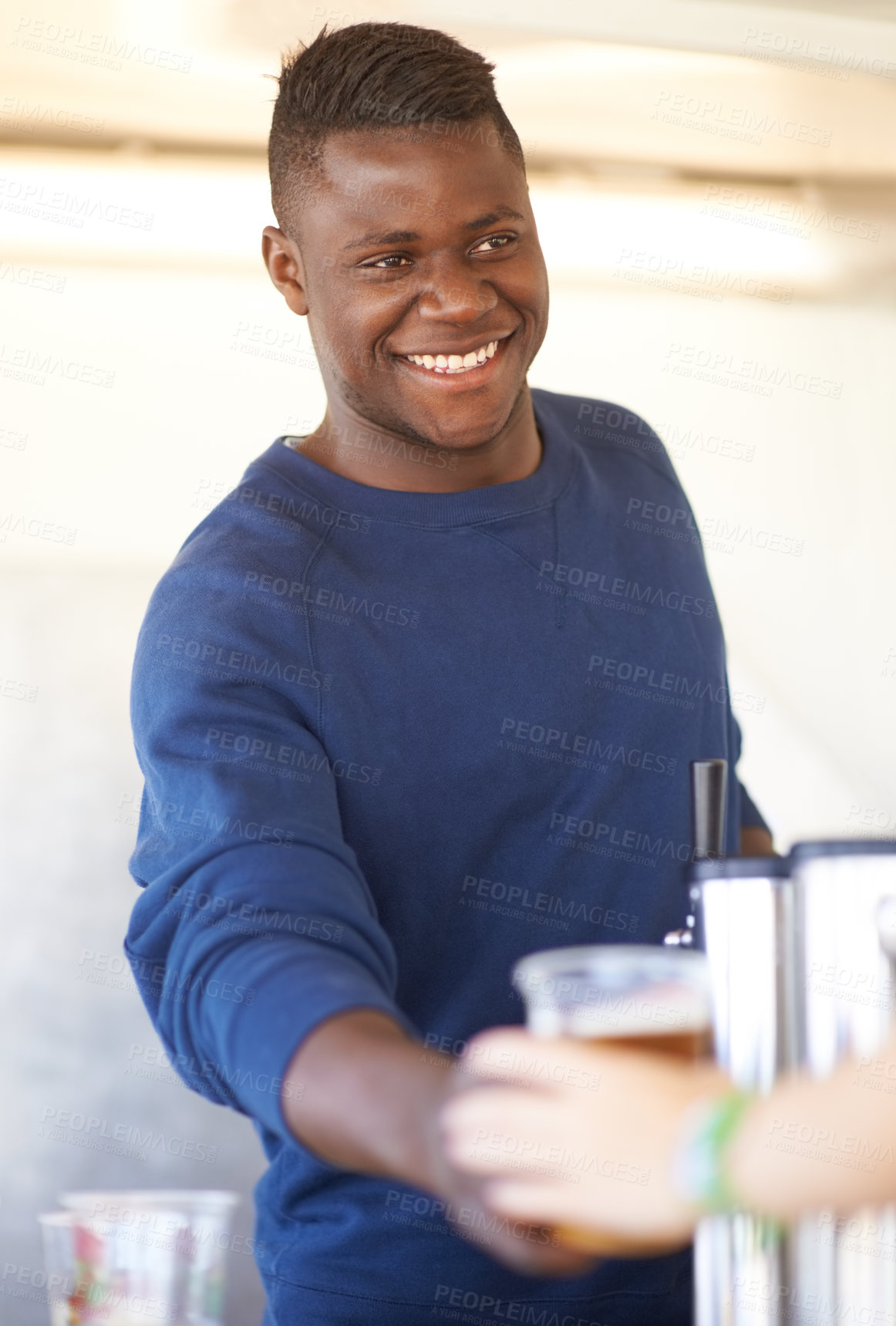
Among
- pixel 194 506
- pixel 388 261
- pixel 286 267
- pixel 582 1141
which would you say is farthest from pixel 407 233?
pixel 194 506

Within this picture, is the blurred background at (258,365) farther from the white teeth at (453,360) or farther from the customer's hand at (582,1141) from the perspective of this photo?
the customer's hand at (582,1141)

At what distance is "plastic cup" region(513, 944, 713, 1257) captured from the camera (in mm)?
661

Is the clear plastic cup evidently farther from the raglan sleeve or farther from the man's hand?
the man's hand

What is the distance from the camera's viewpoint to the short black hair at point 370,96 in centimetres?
114

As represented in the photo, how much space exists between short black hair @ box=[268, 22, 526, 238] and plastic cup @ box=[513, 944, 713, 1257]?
743 mm

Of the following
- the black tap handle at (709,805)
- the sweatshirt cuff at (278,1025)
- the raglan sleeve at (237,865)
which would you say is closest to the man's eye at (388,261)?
the raglan sleeve at (237,865)

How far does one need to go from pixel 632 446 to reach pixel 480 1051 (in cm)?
92

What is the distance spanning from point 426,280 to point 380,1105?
0.69 meters

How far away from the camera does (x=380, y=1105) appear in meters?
0.70

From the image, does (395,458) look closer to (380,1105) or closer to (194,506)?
(380,1105)

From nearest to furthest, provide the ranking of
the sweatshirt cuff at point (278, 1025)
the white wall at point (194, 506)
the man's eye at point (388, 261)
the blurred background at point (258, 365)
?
1. the sweatshirt cuff at point (278, 1025)
2. the man's eye at point (388, 261)
3. the blurred background at point (258, 365)
4. the white wall at point (194, 506)

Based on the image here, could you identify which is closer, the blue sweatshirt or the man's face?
the blue sweatshirt

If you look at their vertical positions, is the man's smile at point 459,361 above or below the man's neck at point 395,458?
above

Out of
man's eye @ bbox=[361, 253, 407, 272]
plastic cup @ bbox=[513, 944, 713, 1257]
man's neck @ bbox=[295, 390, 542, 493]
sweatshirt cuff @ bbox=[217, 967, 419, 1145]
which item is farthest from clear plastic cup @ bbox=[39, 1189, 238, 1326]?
man's eye @ bbox=[361, 253, 407, 272]
